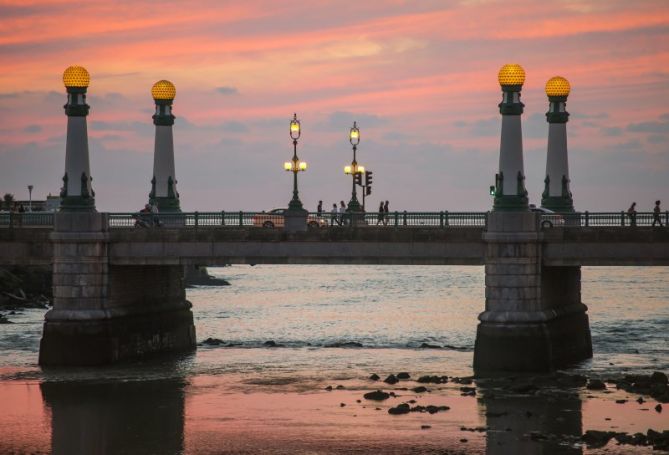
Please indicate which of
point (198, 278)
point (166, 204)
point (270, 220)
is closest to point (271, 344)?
point (166, 204)

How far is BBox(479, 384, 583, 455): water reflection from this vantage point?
40.8 m

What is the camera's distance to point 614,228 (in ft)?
172

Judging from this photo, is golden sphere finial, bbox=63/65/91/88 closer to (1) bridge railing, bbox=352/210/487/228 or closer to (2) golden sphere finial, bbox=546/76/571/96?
(1) bridge railing, bbox=352/210/487/228

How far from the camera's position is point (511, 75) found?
53000 millimetres

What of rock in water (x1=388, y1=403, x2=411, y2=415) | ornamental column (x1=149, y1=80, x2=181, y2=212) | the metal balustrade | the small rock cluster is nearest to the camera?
the small rock cluster

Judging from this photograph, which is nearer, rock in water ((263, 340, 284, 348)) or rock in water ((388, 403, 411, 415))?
rock in water ((388, 403, 411, 415))

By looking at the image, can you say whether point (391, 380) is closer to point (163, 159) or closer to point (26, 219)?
point (163, 159)

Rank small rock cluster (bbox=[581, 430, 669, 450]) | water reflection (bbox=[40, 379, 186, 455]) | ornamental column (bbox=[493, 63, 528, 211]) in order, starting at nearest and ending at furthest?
small rock cluster (bbox=[581, 430, 669, 450]) → water reflection (bbox=[40, 379, 186, 455]) → ornamental column (bbox=[493, 63, 528, 211])

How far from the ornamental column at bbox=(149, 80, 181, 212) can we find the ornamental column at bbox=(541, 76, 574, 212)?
1604 cm

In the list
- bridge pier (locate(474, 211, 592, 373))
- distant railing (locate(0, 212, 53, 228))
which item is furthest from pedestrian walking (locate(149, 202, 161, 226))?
bridge pier (locate(474, 211, 592, 373))

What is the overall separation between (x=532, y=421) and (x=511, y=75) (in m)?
14.2

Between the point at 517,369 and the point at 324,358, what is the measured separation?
43.6 feet

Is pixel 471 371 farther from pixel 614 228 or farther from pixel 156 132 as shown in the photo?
pixel 156 132

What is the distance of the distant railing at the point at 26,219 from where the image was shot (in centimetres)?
5947
